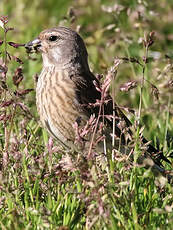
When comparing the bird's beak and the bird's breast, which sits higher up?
the bird's beak

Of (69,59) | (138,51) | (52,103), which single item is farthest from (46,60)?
(138,51)

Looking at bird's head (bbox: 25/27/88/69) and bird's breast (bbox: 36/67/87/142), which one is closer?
bird's breast (bbox: 36/67/87/142)

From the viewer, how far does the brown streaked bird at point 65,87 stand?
3.51 metres

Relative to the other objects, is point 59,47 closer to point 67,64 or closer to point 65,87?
point 67,64

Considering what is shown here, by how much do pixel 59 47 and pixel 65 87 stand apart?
0.39 meters

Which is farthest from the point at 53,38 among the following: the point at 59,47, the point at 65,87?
the point at 65,87

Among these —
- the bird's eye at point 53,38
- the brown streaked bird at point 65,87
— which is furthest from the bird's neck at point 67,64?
the bird's eye at point 53,38

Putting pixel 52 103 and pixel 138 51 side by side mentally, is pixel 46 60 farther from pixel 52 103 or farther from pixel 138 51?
pixel 138 51

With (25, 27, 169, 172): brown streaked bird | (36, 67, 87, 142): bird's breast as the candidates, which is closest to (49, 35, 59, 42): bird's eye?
(25, 27, 169, 172): brown streaked bird

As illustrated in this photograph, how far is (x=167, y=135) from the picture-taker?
402 centimetres

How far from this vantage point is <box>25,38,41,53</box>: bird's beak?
12.4 ft

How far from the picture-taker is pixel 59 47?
386cm

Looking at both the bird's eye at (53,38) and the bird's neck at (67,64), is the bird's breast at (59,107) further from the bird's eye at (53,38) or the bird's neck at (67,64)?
the bird's eye at (53,38)

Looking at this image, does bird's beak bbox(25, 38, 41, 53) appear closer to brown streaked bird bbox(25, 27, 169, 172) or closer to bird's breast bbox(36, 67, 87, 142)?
brown streaked bird bbox(25, 27, 169, 172)
